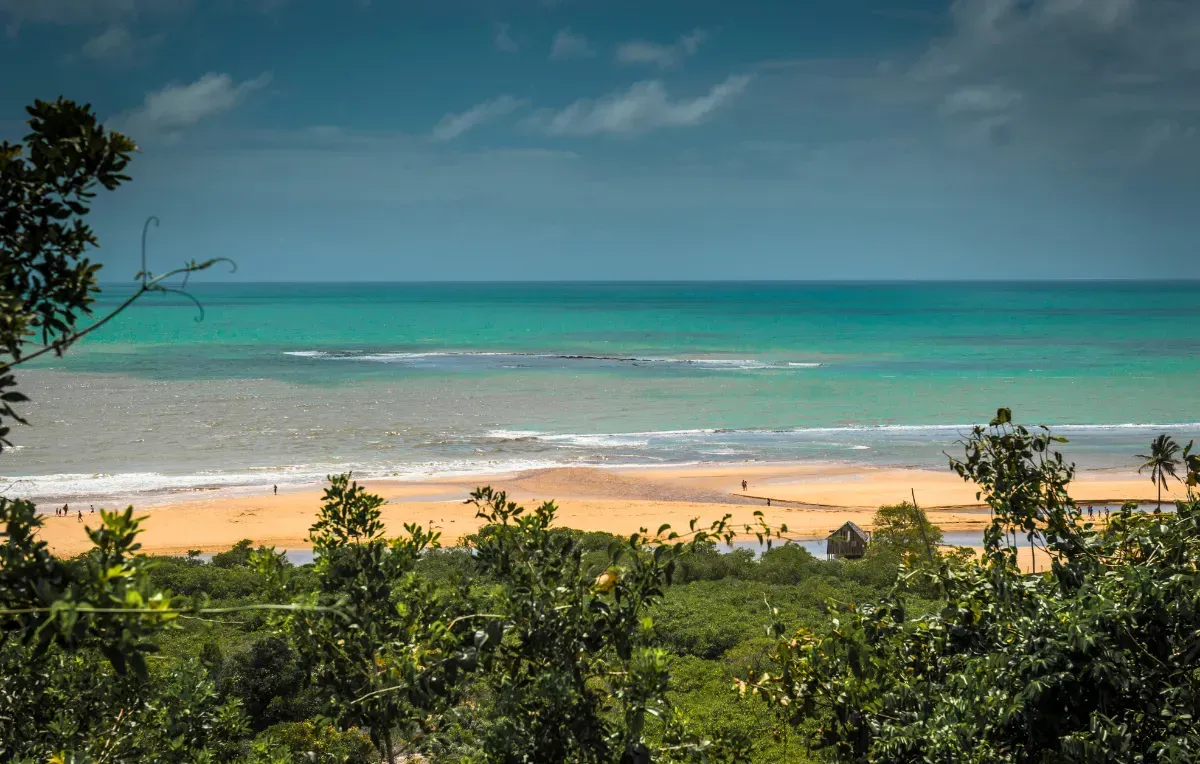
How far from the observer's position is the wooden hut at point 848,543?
25438 millimetres

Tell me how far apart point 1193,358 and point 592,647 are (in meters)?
92.7

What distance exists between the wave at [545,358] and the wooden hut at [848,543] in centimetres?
5404

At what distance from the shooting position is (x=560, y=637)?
454 cm

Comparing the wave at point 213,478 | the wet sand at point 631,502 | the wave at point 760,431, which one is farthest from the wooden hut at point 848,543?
the wave at point 760,431

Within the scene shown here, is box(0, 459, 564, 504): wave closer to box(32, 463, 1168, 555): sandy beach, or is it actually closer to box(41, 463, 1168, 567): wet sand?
box(32, 463, 1168, 555): sandy beach

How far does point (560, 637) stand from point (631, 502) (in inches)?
1176

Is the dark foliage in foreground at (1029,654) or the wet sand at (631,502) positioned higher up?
the dark foliage in foreground at (1029,654)

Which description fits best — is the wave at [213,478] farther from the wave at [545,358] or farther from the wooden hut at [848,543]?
the wave at [545,358]

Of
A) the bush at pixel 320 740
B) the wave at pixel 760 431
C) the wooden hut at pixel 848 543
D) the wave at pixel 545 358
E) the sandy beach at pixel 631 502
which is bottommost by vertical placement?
the bush at pixel 320 740

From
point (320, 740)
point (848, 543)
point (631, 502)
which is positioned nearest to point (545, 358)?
point (631, 502)

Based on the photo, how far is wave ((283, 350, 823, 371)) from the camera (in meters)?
83.0

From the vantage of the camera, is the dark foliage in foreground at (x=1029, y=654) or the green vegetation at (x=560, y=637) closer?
the green vegetation at (x=560, y=637)

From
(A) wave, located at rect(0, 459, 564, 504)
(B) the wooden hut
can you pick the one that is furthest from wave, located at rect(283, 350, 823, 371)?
(B) the wooden hut

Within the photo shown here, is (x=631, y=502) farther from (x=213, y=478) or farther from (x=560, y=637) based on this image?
(x=560, y=637)
